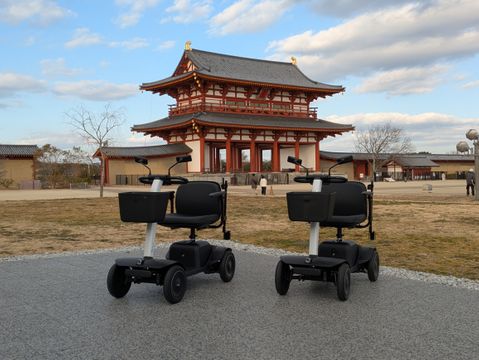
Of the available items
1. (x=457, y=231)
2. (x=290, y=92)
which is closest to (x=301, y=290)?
(x=457, y=231)

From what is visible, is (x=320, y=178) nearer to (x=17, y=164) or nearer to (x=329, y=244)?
(x=329, y=244)

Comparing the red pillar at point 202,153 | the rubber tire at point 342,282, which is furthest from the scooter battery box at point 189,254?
the red pillar at point 202,153

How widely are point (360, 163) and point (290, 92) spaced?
1359 cm

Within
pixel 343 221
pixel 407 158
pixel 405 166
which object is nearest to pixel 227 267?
pixel 343 221

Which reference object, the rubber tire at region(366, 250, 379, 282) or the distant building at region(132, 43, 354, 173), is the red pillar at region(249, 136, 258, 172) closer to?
the distant building at region(132, 43, 354, 173)

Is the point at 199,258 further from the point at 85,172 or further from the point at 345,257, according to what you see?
the point at 85,172

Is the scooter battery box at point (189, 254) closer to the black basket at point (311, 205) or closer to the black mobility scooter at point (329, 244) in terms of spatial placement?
the black mobility scooter at point (329, 244)

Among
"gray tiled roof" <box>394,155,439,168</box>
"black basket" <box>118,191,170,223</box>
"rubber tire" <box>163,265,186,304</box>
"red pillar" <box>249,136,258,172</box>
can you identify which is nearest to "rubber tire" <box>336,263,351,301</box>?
"rubber tire" <box>163,265,186,304</box>

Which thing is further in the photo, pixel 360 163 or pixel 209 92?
pixel 360 163

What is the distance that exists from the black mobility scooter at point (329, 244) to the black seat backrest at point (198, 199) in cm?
96

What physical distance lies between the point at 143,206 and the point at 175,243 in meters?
0.93

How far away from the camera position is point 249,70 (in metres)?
38.6

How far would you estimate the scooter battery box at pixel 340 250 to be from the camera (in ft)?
15.8

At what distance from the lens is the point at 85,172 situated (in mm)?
39875
